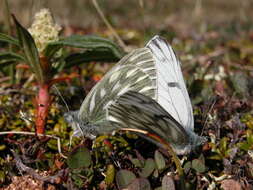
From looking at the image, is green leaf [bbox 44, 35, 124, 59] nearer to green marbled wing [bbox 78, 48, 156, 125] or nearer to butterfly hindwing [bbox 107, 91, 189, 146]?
green marbled wing [bbox 78, 48, 156, 125]

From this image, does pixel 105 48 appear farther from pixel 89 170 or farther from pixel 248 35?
pixel 248 35

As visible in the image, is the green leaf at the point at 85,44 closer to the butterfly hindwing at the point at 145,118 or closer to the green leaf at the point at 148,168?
the butterfly hindwing at the point at 145,118

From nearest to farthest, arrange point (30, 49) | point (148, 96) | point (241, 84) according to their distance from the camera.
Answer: point (148, 96) → point (30, 49) → point (241, 84)

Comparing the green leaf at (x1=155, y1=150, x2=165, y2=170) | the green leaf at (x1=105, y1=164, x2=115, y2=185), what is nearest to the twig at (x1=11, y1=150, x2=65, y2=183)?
the green leaf at (x1=105, y1=164, x2=115, y2=185)

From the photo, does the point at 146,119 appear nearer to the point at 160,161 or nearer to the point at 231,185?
the point at 160,161

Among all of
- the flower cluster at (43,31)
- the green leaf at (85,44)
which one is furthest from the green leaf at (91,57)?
the flower cluster at (43,31)

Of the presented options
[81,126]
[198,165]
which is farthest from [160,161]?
[81,126]
